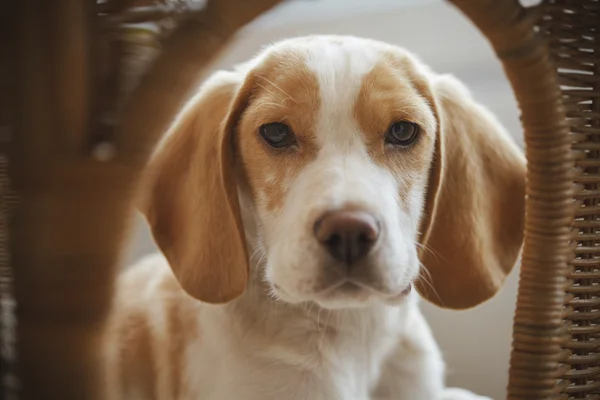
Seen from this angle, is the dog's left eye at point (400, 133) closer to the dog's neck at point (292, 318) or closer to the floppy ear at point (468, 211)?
the floppy ear at point (468, 211)

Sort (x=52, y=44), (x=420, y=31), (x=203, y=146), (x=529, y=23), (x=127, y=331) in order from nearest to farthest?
(x=52, y=44) < (x=529, y=23) < (x=203, y=146) < (x=127, y=331) < (x=420, y=31)

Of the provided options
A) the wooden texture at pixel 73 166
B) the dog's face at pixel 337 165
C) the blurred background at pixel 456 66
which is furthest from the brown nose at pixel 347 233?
the blurred background at pixel 456 66

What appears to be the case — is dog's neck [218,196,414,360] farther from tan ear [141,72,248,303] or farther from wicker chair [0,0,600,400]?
wicker chair [0,0,600,400]

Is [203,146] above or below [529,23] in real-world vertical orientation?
below

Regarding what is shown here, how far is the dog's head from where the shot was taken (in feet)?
3.15

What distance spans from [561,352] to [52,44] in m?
0.93

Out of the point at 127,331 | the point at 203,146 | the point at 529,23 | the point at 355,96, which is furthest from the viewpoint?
the point at 127,331

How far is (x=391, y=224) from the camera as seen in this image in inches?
38.3

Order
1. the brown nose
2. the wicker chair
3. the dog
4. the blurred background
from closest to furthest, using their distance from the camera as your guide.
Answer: the wicker chair < the brown nose < the dog < the blurred background

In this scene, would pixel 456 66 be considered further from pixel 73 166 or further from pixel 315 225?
pixel 73 166

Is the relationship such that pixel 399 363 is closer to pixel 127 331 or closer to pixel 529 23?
pixel 127 331

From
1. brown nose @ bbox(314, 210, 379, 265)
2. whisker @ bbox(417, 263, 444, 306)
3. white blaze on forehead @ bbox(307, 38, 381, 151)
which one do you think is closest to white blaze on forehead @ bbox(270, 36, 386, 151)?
white blaze on forehead @ bbox(307, 38, 381, 151)

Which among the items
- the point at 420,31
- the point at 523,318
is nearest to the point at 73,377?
the point at 523,318

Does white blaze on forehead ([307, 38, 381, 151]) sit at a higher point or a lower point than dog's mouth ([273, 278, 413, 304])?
higher
